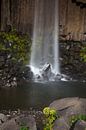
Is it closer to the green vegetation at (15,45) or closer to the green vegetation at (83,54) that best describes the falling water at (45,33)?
the green vegetation at (15,45)

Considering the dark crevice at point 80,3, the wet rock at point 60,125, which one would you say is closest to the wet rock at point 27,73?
the dark crevice at point 80,3

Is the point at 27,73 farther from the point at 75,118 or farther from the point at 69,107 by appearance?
the point at 75,118

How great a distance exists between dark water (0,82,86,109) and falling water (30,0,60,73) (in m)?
3.71

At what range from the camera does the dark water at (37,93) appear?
15.9 metres

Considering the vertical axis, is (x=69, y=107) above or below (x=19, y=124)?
above

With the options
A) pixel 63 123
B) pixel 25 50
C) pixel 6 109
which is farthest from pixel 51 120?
pixel 25 50

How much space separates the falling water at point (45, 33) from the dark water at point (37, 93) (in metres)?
3.71

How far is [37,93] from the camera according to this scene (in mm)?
17656

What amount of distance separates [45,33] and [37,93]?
22.6ft

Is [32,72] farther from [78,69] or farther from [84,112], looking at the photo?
[84,112]

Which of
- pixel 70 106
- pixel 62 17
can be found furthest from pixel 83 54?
pixel 70 106

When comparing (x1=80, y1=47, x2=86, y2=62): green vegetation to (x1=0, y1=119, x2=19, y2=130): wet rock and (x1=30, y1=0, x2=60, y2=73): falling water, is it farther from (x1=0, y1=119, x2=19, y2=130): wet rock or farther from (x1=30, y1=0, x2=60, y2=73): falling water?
(x1=0, y1=119, x2=19, y2=130): wet rock

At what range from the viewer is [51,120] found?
1121 centimetres

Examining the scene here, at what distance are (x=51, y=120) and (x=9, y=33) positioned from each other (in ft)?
39.4
